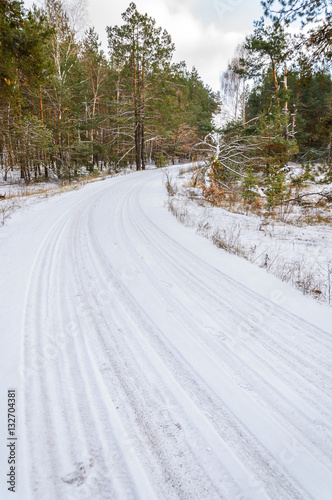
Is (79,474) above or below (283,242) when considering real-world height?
below

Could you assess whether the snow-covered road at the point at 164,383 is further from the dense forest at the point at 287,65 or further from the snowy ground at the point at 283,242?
the dense forest at the point at 287,65

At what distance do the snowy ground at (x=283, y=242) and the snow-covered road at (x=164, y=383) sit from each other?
0.50m

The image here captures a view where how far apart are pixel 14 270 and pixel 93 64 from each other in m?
25.2

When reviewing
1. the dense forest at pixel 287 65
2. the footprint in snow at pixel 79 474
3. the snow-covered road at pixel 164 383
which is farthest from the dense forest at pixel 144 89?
the footprint in snow at pixel 79 474

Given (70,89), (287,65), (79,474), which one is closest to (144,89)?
(70,89)

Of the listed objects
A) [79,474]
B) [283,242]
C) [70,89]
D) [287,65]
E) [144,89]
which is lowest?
[79,474]

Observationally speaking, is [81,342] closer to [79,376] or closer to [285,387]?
[79,376]

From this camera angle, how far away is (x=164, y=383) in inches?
62.9

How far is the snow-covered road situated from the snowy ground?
0.50m

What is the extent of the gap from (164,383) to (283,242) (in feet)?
14.1

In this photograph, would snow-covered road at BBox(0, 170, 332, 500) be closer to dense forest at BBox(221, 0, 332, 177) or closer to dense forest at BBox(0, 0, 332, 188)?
dense forest at BBox(221, 0, 332, 177)

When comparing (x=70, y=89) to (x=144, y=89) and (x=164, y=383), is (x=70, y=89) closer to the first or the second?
(x=144, y=89)

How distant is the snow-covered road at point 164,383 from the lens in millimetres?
1120

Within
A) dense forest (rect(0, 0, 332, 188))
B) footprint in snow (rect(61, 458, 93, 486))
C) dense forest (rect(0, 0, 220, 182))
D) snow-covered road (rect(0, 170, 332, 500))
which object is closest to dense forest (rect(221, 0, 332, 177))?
dense forest (rect(0, 0, 332, 188))
